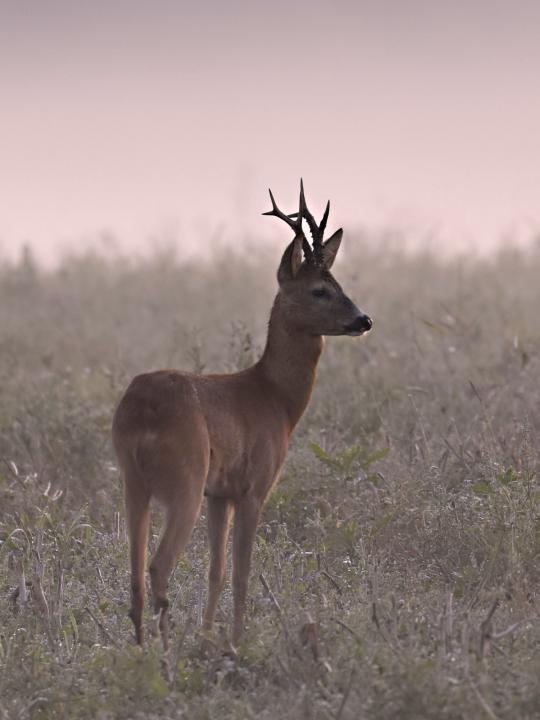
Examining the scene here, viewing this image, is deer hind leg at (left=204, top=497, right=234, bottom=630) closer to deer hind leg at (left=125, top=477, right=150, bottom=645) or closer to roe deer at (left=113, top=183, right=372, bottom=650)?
roe deer at (left=113, top=183, right=372, bottom=650)

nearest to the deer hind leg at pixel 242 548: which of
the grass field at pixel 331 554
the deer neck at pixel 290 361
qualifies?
the grass field at pixel 331 554

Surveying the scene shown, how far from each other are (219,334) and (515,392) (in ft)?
19.0

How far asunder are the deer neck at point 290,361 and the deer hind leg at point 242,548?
67cm

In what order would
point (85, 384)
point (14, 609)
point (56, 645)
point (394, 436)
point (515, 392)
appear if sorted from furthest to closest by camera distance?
point (85, 384)
point (515, 392)
point (394, 436)
point (14, 609)
point (56, 645)

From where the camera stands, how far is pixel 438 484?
7.71 metres

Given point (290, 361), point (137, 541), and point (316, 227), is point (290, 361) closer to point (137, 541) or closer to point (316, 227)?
point (316, 227)

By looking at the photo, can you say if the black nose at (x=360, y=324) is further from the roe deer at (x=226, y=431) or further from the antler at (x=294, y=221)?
the antler at (x=294, y=221)

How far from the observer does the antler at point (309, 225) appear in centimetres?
634

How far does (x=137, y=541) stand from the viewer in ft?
18.3

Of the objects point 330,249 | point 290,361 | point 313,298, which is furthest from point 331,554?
point 330,249

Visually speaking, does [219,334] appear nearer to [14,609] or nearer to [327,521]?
[327,521]

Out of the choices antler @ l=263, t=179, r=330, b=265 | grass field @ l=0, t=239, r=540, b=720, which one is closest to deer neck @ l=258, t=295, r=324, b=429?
antler @ l=263, t=179, r=330, b=265

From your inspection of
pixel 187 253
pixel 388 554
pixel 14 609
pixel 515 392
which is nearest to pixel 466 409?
pixel 515 392

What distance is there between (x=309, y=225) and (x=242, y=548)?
168 cm
